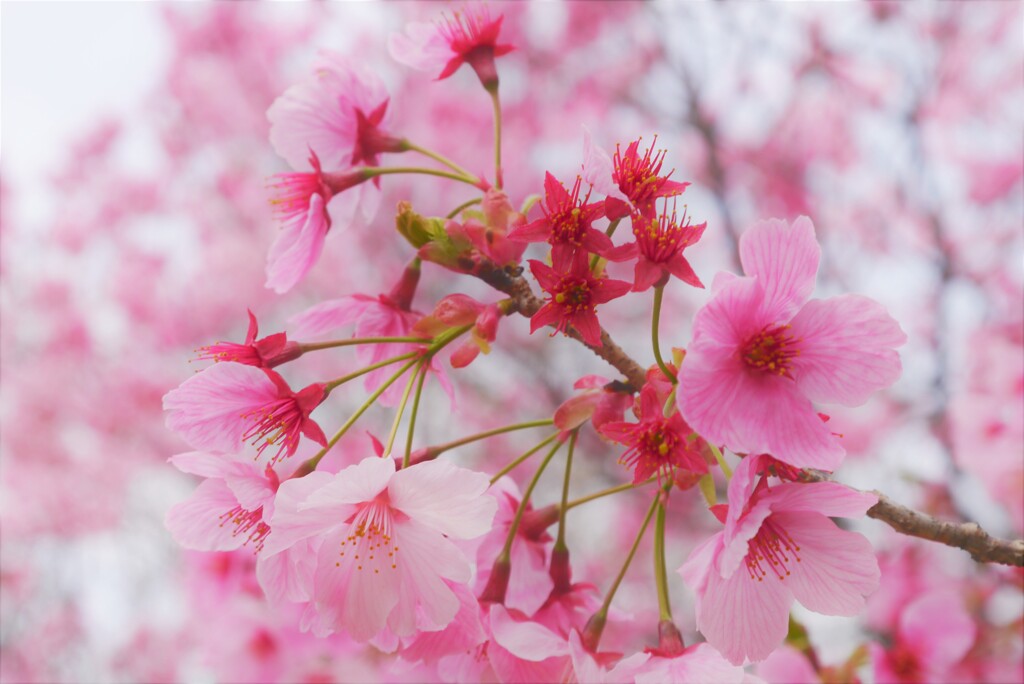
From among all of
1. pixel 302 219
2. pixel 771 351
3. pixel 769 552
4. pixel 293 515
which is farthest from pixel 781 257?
pixel 302 219

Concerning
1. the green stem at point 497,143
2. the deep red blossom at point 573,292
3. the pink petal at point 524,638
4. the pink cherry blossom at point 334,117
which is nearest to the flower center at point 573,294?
the deep red blossom at point 573,292

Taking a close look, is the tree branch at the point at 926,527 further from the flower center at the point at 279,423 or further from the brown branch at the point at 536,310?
the flower center at the point at 279,423

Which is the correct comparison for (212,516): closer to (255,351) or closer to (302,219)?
(255,351)

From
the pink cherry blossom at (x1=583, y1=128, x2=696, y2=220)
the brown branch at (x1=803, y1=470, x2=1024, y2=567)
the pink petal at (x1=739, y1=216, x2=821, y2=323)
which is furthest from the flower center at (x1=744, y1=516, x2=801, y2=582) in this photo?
the pink cherry blossom at (x1=583, y1=128, x2=696, y2=220)

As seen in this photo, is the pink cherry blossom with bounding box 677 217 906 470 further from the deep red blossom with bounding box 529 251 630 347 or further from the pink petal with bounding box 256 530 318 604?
the pink petal with bounding box 256 530 318 604

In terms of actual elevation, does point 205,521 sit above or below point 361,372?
below

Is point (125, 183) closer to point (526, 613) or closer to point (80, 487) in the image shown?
point (80, 487)

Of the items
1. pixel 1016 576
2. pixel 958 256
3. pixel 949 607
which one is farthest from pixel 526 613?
pixel 958 256
